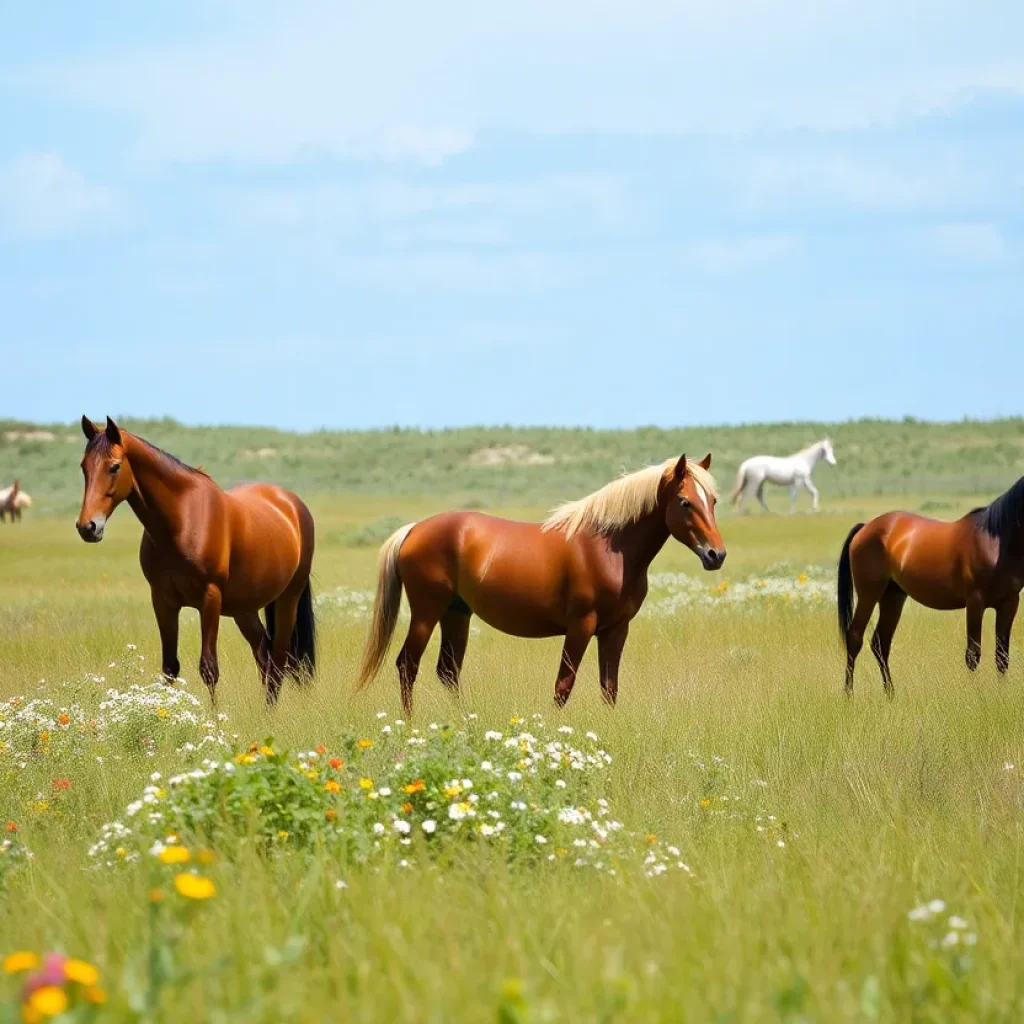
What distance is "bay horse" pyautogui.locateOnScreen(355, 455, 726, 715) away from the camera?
9.19 meters

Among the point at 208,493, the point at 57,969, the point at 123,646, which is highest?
the point at 208,493

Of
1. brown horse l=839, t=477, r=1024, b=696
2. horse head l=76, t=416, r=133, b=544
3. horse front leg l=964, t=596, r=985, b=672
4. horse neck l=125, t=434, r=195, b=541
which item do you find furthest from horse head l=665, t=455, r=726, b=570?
horse head l=76, t=416, r=133, b=544

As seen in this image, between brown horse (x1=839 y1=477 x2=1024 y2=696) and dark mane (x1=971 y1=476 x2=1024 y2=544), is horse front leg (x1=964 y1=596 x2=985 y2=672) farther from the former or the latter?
dark mane (x1=971 y1=476 x2=1024 y2=544)

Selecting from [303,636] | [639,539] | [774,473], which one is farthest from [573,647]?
[774,473]

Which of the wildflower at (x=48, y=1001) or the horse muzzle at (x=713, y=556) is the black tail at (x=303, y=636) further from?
the wildflower at (x=48, y=1001)

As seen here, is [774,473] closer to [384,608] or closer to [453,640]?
[453,640]

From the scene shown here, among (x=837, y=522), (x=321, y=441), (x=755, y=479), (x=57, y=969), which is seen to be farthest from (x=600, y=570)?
(x=321, y=441)

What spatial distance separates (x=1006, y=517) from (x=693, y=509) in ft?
11.2

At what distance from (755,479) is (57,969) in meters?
39.8

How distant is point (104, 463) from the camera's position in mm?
9383

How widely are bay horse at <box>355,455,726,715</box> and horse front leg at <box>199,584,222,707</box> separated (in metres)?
1.31

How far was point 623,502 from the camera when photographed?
30.7ft

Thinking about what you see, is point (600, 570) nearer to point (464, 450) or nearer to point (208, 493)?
point (208, 493)

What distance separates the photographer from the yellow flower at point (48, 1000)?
2562 mm
